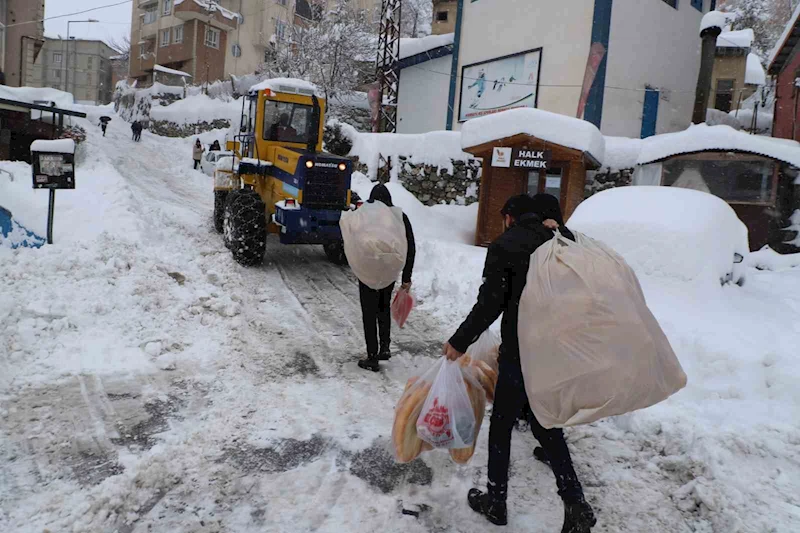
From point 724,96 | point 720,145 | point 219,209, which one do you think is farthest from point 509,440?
point 724,96

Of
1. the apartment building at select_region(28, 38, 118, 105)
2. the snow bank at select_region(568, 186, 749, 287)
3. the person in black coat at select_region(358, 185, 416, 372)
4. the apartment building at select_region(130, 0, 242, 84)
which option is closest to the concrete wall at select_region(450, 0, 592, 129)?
the snow bank at select_region(568, 186, 749, 287)

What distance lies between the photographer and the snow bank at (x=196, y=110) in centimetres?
3055

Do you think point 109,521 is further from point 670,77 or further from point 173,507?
point 670,77

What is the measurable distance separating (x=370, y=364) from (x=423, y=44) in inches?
696

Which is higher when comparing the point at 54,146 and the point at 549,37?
the point at 549,37

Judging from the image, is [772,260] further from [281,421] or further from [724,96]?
[724,96]

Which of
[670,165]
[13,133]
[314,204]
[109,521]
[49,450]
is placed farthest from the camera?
[13,133]

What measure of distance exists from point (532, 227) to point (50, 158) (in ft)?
21.0

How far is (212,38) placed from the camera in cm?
3828

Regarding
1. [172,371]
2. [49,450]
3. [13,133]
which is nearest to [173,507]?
[49,450]

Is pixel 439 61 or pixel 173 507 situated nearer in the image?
pixel 173 507

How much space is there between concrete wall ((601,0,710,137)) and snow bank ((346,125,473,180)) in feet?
15.1

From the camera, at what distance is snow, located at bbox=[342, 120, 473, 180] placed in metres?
13.8

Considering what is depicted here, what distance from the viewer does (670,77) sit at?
56.5 ft
